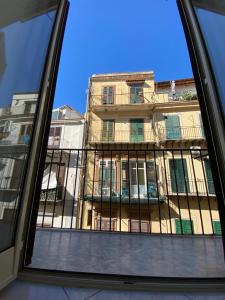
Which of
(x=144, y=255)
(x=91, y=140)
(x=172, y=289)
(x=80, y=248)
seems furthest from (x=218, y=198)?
(x=91, y=140)

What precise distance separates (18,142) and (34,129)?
0.56 ft

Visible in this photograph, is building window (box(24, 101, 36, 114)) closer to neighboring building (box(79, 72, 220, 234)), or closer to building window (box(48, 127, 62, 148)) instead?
neighboring building (box(79, 72, 220, 234))

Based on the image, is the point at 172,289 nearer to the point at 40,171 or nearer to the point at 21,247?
the point at 21,247

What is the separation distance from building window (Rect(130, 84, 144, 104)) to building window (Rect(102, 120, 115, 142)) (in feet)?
5.57

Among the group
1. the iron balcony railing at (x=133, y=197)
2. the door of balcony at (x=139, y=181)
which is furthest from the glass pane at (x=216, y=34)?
the door of balcony at (x=139, y=181)

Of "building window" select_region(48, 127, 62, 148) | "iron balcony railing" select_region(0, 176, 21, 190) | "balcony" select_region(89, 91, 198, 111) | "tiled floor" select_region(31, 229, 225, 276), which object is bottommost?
"tiled floor" select_region(31, 229, 225, 276)

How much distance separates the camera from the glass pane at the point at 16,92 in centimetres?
86

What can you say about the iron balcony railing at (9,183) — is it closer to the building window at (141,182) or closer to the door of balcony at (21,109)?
the door of balcony at (21,109)

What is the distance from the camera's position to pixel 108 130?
9.41 meters

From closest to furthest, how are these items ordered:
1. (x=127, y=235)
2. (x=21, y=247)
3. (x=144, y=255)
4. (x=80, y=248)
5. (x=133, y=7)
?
(x=21, y=247), (x=144, y=255), (x=80, y=248), (x=127, y=235), (x=133, y=7)

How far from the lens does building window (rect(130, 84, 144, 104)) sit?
9755mm

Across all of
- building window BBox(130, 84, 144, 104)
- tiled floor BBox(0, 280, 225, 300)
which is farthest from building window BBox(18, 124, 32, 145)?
building window BBox(130, 84, 144, 104)

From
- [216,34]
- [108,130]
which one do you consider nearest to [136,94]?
[108,130]

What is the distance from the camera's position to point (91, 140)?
9.27m
